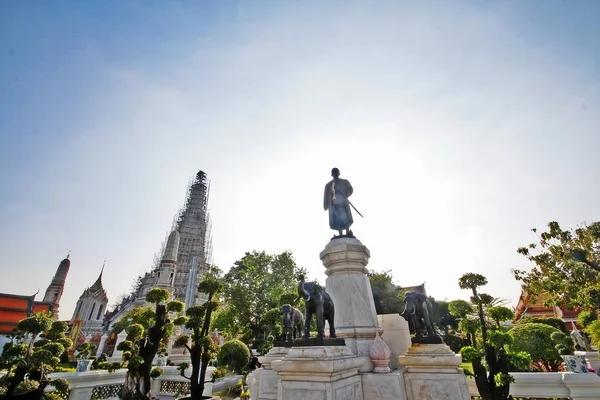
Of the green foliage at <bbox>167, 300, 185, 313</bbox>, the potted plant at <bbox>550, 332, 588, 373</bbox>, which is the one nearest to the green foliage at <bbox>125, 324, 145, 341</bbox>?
the green foliage at <bbox>167, 300, 185, 313</bbox>

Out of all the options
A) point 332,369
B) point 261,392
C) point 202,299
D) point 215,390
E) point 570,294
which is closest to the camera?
point 332,369

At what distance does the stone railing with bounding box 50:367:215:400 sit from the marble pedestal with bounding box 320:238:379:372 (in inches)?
335

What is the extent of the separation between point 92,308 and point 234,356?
162 feet

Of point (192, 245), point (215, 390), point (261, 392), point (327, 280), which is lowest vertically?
point (215, 390)

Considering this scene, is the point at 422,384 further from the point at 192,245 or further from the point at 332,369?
the point at 192,245

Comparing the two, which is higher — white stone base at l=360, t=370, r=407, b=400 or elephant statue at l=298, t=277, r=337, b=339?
elephant statue at l=298, t=277, r=337, b=339

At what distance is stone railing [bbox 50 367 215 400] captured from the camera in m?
9.05

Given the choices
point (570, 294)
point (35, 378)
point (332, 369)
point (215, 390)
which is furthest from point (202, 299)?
point (332, 369)

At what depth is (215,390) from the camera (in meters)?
15.9

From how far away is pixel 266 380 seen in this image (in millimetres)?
6195

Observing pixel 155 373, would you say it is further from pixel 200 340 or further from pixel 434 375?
pixel 434 375

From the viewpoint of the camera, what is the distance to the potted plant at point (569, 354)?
705cm

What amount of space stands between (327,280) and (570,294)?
15378 mm

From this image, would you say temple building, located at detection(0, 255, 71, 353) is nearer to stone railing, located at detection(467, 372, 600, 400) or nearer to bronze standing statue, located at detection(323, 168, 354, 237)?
bronze standing statue, located at detection(323, 168, 354, 237)
